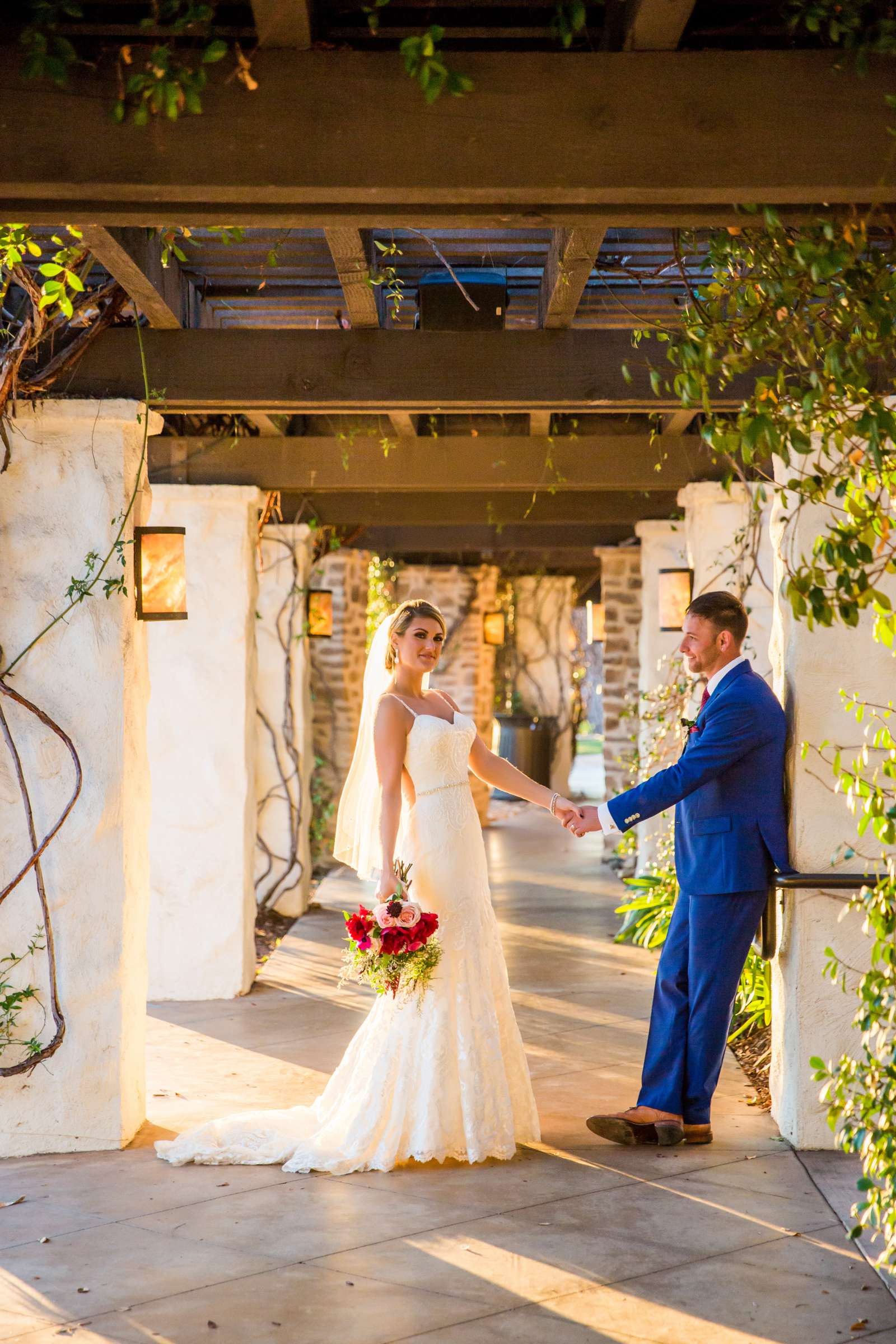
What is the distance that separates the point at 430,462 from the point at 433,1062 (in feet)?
10.2

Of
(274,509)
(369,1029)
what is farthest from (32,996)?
(274,509)

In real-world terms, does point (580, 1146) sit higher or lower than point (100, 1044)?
lower

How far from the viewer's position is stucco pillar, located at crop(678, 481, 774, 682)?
6289mm

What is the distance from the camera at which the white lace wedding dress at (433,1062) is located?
367 centimetres

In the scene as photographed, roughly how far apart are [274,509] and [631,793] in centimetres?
390

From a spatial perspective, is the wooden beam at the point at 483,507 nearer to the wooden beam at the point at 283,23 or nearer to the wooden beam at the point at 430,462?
the wooden beam at the point at 430,462

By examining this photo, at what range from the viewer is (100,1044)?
3861mm

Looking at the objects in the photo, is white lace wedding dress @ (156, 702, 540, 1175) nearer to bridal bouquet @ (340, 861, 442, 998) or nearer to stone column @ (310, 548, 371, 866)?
bridal bouquet @ (340, 861, 442, 998)

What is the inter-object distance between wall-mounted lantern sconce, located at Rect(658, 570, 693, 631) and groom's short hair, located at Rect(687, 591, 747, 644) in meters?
2.55

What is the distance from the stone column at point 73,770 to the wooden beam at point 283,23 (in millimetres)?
1787

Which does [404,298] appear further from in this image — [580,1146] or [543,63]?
[580,1146]

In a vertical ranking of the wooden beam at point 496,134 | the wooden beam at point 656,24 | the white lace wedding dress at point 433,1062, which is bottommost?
the white lace wedding dress at point 433,1062

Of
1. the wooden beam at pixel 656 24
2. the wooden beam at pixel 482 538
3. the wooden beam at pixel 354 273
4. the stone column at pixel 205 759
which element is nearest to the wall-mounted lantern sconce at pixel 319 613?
the stone column at pixel 205 759

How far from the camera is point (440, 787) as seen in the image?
391cm
